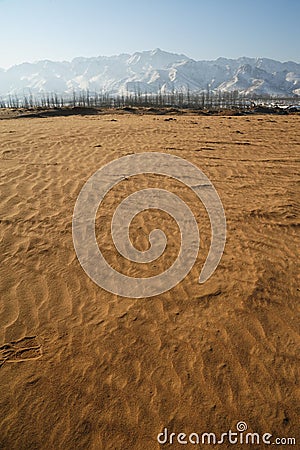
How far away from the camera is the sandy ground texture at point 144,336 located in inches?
79.2

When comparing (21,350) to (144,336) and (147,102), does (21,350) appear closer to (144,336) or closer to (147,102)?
(144,336)

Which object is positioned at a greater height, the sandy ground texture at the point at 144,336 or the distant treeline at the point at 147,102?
the distant treeline at the point at 147,102

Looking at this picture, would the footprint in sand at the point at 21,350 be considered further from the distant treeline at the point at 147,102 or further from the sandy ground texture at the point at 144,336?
A: the distant treeline at the point at 147,102

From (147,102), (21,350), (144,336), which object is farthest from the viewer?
(147,102)

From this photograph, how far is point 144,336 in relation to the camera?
8.48 feet

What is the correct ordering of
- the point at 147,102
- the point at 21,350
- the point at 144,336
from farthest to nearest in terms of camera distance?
the point at 147,102, the point at 144,336, the point at 21,350

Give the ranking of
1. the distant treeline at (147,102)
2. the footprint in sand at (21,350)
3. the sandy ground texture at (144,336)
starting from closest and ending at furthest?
the sandy ground texture at (144,336) < the footprint in sand at (21,350) < the distant treeline at (147,102)

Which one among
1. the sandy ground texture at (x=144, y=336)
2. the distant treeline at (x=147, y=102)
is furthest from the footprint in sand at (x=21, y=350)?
the distant treeline at (x=147, y=102)

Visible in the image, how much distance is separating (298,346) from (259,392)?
1.90 feet

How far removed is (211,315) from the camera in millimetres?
2771

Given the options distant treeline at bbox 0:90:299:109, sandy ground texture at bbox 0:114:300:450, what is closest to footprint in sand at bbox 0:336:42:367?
sandy ground texture at bbox 0:114:300:450

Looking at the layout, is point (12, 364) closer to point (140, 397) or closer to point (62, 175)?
point (140, 397)

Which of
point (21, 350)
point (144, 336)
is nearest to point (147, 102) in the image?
point (144, 336)

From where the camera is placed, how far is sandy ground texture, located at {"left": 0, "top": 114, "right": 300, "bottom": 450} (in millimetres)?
2012
